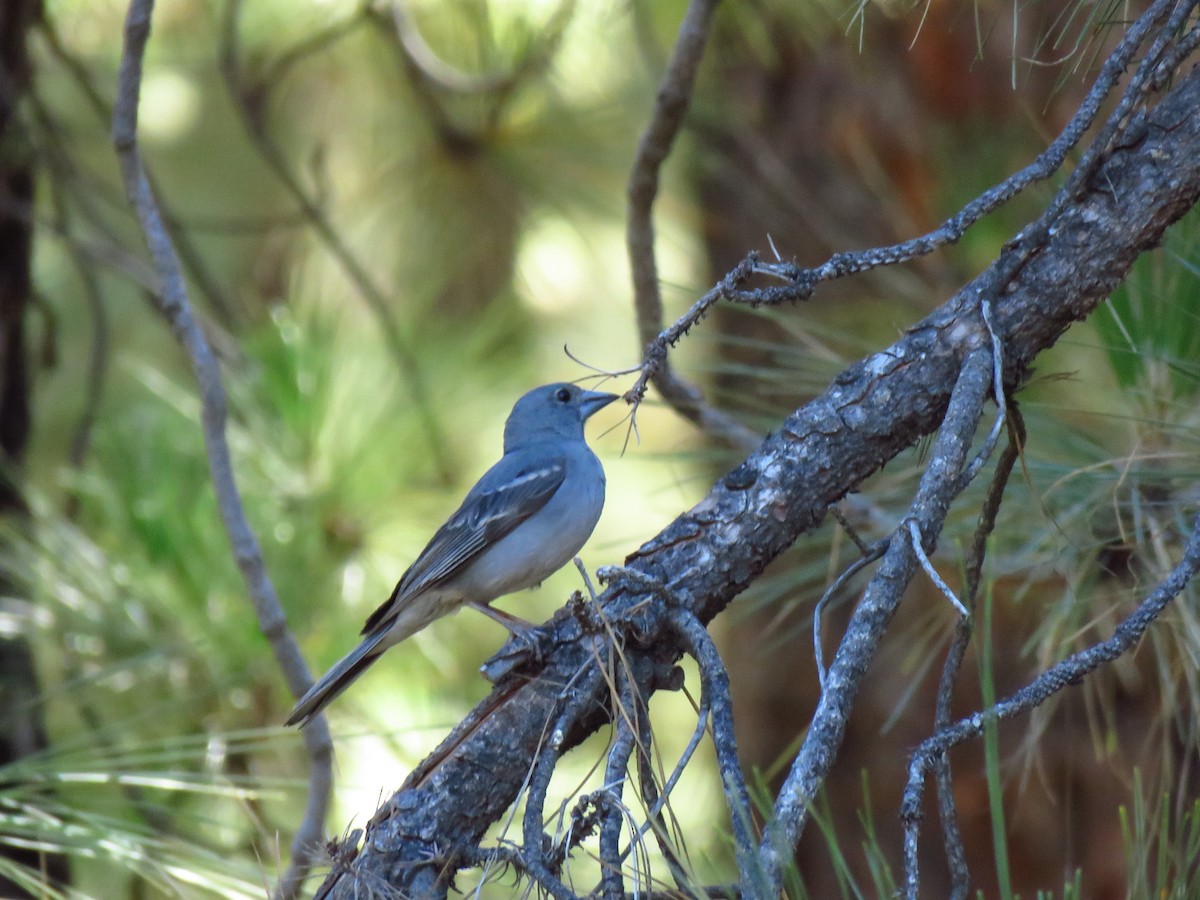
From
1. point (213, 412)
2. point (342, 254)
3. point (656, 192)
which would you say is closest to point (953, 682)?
point (656, 192)

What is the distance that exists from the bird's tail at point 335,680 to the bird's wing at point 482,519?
4.4 inches

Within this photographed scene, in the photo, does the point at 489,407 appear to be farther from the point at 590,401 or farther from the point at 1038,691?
the point at 1038,691

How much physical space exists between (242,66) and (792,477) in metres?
5.00

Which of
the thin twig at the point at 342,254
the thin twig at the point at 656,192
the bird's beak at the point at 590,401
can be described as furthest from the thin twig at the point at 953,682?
the thin twig at the point at 342,254

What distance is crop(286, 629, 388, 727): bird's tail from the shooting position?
2.79m

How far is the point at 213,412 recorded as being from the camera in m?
2.74

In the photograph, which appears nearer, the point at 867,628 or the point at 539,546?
the point at 867,628

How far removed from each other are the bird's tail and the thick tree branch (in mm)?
919

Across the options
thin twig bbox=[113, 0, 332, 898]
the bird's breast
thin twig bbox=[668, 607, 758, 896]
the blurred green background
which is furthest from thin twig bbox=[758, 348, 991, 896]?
the bird's breast

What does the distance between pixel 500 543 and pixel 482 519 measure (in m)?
0.10

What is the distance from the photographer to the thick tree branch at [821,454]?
1.91 meters

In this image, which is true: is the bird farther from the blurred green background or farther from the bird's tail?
the blurred green background

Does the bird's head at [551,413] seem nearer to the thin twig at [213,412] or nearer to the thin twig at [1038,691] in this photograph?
the thin twig at [213,412]

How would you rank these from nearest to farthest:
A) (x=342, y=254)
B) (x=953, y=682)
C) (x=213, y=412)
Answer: (x=953, y=682), (x=213, y=412), (x=342, y=254)
